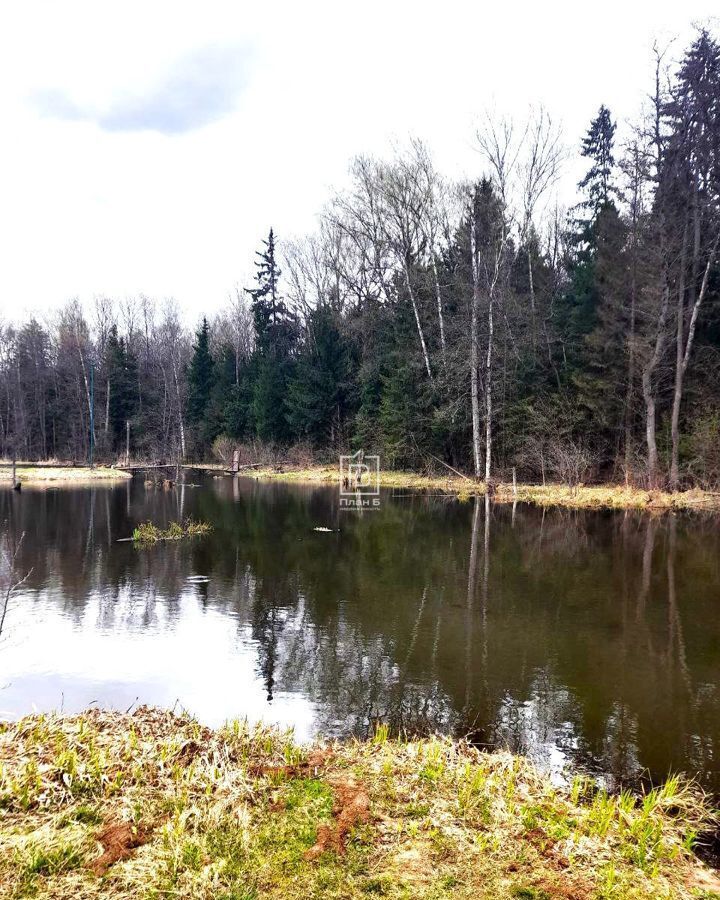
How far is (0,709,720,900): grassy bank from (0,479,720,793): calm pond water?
1198 millimetres

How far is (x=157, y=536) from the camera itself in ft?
47.4

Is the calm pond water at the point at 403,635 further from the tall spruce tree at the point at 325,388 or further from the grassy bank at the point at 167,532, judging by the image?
the tall spruce tree at the point at 325,388

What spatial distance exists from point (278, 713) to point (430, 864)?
2.85 metres

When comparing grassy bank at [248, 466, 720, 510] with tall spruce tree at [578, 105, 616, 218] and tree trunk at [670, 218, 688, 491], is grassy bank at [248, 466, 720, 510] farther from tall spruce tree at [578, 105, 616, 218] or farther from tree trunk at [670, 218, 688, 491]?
tall spruce tree at [578, 105, 616, 218]

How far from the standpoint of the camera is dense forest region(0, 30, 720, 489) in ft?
74.6

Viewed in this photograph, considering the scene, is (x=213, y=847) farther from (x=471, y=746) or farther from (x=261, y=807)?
(x=471, y=746)

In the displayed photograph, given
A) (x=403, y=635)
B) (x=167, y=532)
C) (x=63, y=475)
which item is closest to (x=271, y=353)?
(x=63, y=475)

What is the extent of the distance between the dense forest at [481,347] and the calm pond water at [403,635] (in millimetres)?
10950

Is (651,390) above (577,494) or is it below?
above

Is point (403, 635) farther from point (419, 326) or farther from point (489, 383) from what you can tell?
point (419, 326)

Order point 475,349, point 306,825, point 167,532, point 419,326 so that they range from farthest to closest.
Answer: point 419,326
point 475,349
point 167,532
point 306,825
